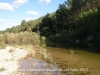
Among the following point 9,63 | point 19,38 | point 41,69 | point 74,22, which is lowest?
point 41,69

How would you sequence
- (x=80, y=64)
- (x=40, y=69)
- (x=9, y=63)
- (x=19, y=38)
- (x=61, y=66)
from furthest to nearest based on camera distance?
(x=19, y=38) < (x=80, y=64) < (x=9, y=63) < (x=61, y=66) < (x=40, y=69)

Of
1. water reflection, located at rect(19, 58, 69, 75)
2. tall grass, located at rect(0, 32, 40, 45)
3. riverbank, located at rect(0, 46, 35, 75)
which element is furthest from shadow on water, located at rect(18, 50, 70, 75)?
tall grass, located at rect(0, 32, 40, 45)

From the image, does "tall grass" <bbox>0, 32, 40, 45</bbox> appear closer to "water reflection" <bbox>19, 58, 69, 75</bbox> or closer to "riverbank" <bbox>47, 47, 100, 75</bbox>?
"riverbank" <bbox>47, 47, 100, 75</bbox>

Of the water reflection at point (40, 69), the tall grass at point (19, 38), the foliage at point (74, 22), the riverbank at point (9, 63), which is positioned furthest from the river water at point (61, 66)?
the foliage at point (74, 22)

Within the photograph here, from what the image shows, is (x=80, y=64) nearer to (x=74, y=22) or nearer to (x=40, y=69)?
(x=40, y=69)

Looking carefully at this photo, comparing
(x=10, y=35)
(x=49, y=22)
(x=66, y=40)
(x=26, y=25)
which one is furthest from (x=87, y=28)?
(x=26, y=25)

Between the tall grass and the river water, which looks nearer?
the river water

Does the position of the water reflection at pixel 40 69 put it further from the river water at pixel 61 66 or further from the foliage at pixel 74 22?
the foliage at pixel 74 22

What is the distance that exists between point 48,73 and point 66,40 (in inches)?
2476

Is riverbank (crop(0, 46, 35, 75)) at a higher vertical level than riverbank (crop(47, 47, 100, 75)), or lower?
higher

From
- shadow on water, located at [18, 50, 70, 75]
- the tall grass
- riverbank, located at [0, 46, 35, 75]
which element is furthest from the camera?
the tall grass

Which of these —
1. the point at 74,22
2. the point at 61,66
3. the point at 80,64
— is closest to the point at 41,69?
the point at 61,66

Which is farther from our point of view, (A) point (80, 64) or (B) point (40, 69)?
(A) point (80, 64)

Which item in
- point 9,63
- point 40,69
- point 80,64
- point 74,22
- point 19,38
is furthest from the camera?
point 74,22
